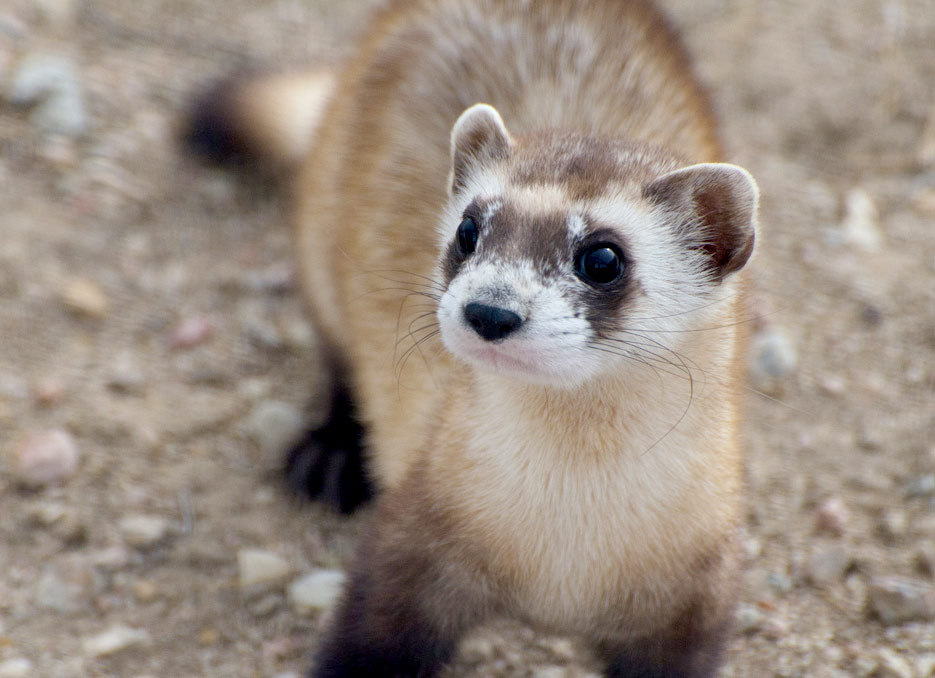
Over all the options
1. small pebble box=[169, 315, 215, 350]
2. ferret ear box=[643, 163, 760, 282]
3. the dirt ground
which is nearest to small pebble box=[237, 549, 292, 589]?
the dirt ground

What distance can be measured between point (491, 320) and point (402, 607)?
72cm

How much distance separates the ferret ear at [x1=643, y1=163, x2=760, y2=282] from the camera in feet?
5.93

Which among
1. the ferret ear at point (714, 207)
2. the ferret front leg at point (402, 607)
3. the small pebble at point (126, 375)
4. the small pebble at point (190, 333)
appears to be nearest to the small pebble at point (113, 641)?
the ferret front leg at point (402, 607)

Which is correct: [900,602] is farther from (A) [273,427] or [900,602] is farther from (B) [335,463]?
(A) [273,427]

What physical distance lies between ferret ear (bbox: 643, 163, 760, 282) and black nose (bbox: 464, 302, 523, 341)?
400 mm

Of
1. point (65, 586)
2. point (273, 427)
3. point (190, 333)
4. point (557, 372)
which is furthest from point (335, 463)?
point (557, 372)

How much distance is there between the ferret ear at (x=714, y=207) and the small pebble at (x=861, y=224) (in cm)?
180

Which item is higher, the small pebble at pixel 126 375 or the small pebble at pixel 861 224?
the small pebble at pixel 861 224

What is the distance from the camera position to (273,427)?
3.04 meters

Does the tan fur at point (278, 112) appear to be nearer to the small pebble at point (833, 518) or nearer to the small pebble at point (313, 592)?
the small pebble at point (313, 592)

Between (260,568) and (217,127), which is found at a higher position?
(217,127)

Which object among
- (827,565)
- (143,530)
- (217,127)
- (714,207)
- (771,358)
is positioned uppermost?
(714,207)

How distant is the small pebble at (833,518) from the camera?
2688 millimetres

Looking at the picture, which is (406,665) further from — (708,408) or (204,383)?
(204,383)
